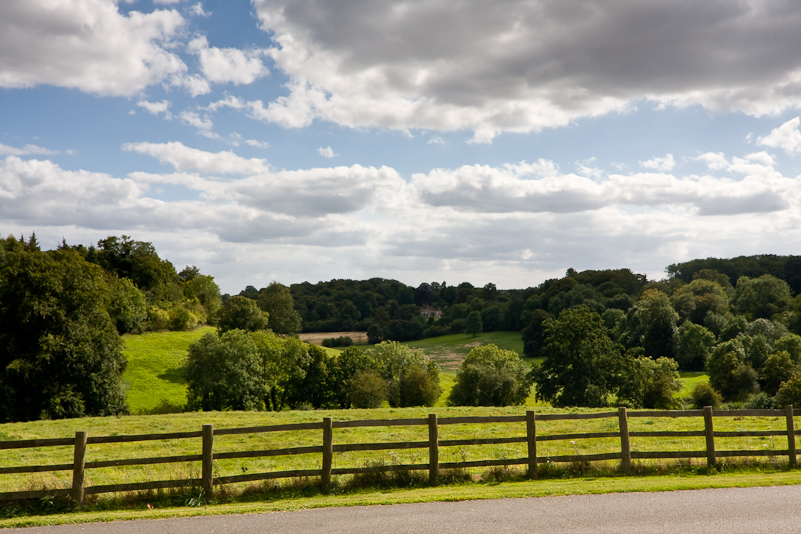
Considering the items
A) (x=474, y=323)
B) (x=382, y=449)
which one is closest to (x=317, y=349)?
(x=382, y=449)

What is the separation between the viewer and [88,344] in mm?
39938

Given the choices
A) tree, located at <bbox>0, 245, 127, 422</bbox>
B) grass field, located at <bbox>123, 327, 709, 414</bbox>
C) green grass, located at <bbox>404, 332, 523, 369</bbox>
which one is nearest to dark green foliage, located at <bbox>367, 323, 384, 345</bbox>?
green grass, located at <bbox>404, 332, 523, 369</bbox>

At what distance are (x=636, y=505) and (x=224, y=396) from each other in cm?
4560

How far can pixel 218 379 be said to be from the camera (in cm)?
5059

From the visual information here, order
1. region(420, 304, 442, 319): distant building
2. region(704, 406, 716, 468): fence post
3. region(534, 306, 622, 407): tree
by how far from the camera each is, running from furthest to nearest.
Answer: region(420, 304, 442, 319): distant building
region(534, 306, 622, 407): tree
region(704, 406, 716, 468): fence post

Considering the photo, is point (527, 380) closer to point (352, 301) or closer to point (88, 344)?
point (88, 344)

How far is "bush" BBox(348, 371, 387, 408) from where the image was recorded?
188ft

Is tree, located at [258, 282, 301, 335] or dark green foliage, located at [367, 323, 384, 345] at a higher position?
tree, located at [258, 282, 301, 335]

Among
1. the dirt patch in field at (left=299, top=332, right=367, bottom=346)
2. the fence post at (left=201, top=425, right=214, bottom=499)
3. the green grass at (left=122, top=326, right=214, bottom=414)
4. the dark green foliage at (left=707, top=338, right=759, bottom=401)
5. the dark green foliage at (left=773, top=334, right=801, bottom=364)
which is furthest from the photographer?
the dirt patch in field at (left=299, top=332, right=367, bottom=346)

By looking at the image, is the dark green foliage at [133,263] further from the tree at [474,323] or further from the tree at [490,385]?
the tree at [474,323]

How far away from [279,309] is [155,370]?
39.4 metres

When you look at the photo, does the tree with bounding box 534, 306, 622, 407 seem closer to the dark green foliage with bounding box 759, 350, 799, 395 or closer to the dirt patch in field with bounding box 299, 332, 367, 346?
the dark green foliage with bounding box 759, 350, 799, 395

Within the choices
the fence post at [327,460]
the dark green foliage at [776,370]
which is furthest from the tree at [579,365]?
the fence post at [327,460]

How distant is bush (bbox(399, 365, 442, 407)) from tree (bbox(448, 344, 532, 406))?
8.35 ft
